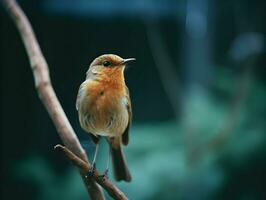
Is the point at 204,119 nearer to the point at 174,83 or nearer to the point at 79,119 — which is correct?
the point at 174,83

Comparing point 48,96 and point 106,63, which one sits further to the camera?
point 48,96

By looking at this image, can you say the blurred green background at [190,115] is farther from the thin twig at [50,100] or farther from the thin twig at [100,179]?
the thin twig at [100,179]

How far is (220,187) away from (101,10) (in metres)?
1.09

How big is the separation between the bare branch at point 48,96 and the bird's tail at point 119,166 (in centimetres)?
7

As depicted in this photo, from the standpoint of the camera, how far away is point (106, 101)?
505 mm

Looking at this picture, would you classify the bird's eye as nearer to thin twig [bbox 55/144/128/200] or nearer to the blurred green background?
thin twig [bbox 55/144/128/200]

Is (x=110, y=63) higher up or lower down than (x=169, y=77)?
higher up

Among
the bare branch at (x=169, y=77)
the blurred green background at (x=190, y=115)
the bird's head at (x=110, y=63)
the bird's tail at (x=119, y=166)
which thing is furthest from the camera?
the bare branch at (x=169, y=77)

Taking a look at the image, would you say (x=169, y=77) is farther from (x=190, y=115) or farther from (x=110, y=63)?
(x=110, y=63)

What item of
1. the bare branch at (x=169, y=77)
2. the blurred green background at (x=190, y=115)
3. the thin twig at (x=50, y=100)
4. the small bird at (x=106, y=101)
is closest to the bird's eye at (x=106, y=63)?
the small bird at (x=106, y=101)

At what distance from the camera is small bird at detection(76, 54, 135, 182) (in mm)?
455

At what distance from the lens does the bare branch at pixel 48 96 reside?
52cm

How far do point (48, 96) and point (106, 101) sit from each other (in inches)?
4.9

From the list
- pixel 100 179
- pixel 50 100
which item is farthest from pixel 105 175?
pixel 50 100
